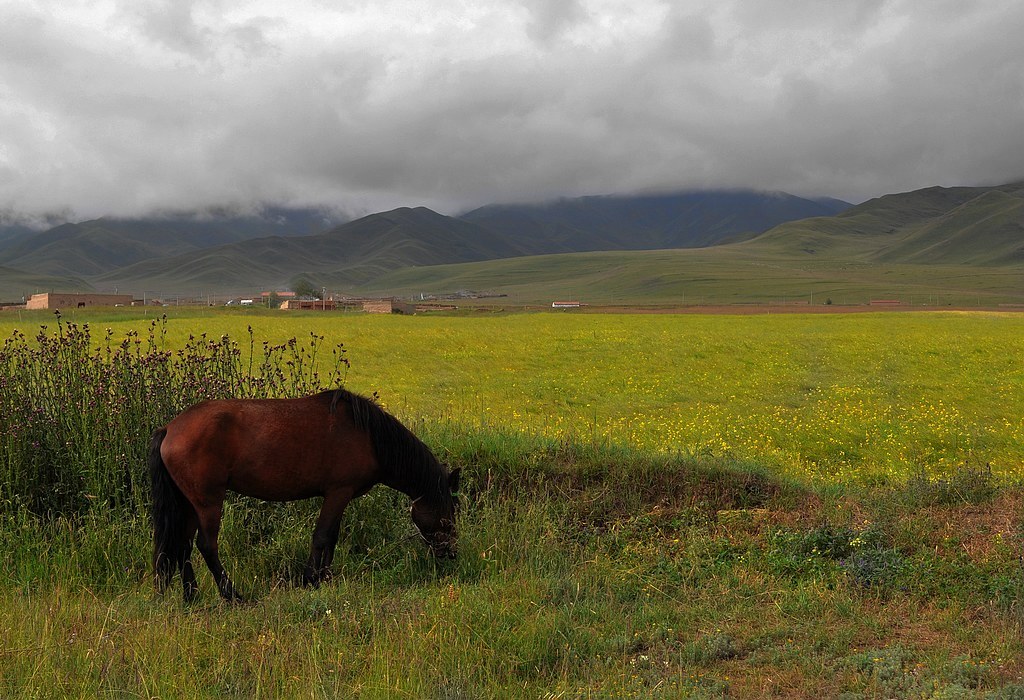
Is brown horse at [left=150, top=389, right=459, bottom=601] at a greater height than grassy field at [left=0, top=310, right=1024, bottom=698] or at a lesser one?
greater

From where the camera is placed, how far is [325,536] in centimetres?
744

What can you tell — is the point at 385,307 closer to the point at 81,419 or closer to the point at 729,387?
the point at 729,387

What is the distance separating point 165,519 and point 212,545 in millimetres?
592

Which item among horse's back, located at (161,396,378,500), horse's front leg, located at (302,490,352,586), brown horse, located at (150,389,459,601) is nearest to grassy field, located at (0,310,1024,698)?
horse's front leg, located at (302,490,352,586)

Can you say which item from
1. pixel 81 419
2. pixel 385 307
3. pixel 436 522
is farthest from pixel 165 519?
pixel 385 307

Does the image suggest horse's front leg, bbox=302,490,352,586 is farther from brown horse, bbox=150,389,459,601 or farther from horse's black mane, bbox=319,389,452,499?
horse's black mane, bbox=319,389,452,499

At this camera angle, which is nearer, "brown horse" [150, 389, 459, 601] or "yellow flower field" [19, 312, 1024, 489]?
"brown horse" [150, 389, 459, 601]

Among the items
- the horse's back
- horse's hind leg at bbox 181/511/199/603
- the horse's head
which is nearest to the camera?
the horse's back

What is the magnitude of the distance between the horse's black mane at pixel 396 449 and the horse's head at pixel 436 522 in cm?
5

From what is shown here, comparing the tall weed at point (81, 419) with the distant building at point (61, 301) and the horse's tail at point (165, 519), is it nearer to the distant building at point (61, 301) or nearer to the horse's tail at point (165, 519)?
the horse's tail at point (165, 519)

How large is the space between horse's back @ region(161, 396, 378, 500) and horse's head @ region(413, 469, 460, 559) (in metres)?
0.73

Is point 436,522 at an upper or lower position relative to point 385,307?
lower

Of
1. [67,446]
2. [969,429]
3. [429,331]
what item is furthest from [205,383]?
[429,331]

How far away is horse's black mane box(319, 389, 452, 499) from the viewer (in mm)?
7660
